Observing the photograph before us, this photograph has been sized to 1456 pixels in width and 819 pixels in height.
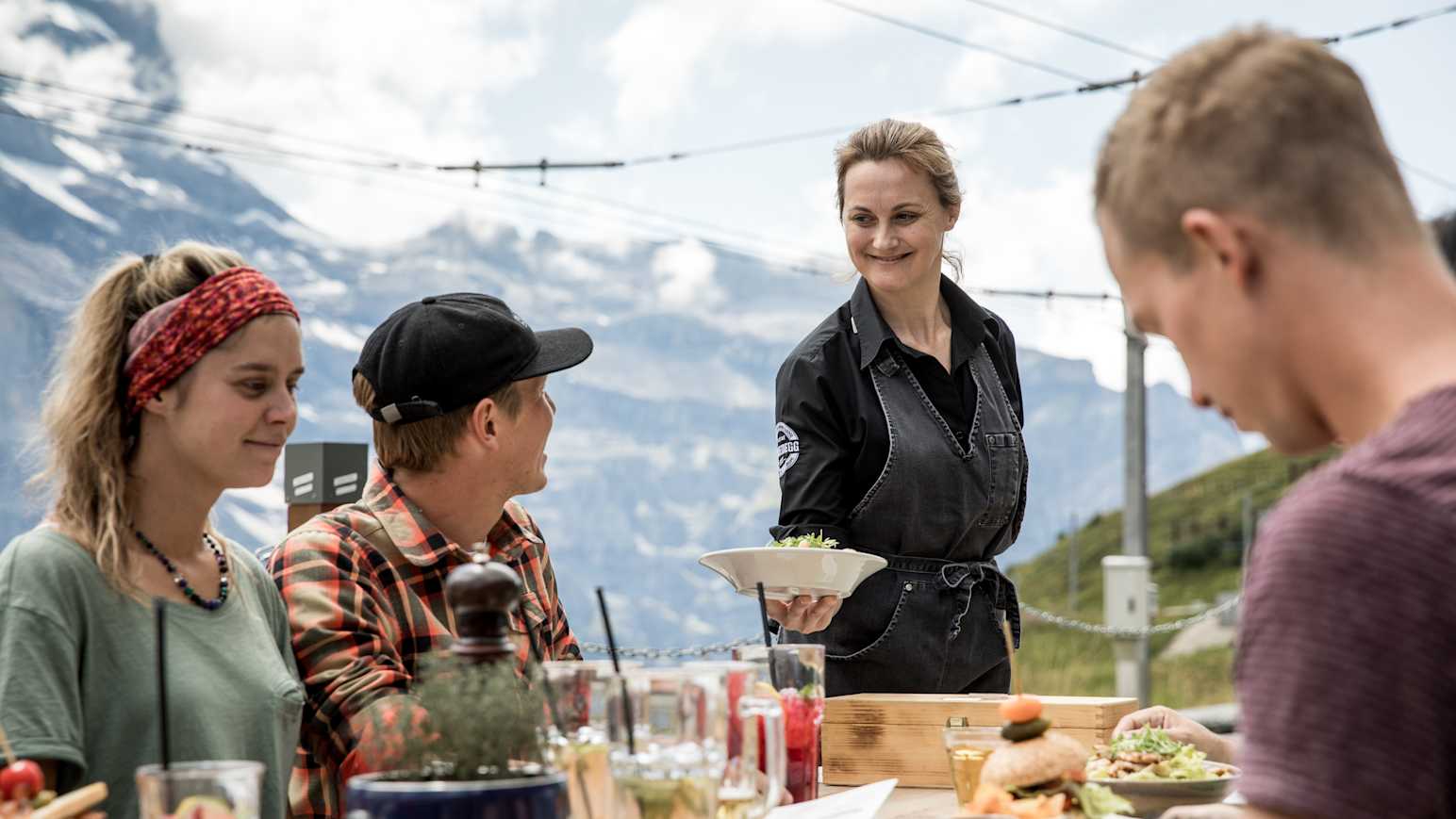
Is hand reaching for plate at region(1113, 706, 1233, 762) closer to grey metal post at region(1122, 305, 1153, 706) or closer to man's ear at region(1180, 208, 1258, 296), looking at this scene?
man's ear at region(1180, 208, 1258, 296)

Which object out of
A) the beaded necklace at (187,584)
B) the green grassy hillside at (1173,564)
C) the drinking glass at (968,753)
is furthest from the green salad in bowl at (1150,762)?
the green grassy hillside at (1173,564)

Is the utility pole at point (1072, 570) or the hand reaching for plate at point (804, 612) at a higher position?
the hand reaching for plate at point (804, 612)

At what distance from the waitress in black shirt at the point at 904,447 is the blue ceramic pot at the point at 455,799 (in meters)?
1.91

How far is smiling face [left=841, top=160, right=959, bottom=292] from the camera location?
11.3 feet

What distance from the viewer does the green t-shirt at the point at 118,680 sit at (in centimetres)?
179

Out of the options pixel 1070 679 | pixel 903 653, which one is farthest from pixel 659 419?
pixel 903 653

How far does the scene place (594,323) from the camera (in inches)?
1222

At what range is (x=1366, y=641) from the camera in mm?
1073

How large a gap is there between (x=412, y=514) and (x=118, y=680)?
2.08 ft

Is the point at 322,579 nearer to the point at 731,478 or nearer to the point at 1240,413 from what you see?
the point at 1240,413

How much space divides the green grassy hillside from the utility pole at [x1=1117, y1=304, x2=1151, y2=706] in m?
10.0

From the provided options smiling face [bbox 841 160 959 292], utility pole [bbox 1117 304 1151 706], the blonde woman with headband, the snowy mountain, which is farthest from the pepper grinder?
the snowy mountain

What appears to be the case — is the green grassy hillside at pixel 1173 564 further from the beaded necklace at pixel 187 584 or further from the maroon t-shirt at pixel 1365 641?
the maroon t-shirt at pixel 1365 641

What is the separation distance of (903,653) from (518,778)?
2018mm
